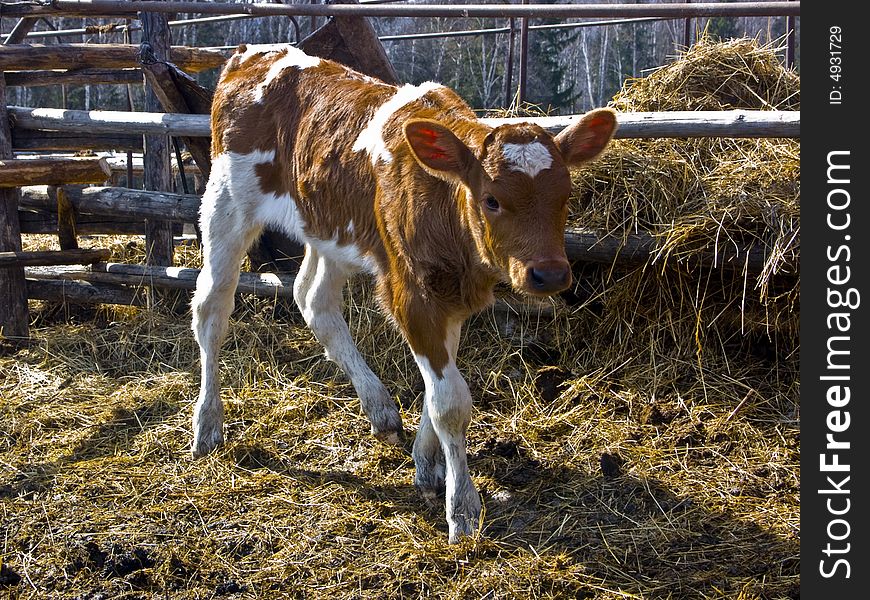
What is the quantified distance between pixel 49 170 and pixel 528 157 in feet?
14.7

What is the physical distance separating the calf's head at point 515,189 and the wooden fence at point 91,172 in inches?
99.9

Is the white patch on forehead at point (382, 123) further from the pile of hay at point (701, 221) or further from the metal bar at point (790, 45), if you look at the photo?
the metal bar at point (790, 45)

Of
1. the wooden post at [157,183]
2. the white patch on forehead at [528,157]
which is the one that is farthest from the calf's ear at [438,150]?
the wooden post at [157,183]

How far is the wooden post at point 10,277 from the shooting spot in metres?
7.03

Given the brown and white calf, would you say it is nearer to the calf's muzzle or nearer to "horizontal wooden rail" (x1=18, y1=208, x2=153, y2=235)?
the calf's muzzle

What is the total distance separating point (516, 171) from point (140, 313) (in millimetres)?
4300

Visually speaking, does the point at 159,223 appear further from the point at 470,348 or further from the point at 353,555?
the point at 353,555

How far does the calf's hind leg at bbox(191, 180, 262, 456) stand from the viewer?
16.8ft

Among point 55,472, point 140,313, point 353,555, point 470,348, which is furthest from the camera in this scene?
point 140,313

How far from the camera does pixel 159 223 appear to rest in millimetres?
7258

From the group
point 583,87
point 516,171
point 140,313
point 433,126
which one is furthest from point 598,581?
point 583,87

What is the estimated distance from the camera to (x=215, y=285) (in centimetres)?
520

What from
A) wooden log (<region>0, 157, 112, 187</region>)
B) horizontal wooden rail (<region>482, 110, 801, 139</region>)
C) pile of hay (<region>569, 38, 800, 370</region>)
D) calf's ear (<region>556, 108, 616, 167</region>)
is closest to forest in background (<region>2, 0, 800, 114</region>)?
wooden log (<region>0, 157, 112, 187</region>)

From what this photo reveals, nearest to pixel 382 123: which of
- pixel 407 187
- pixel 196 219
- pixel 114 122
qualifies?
pixel 407 187
